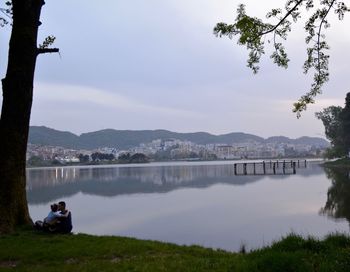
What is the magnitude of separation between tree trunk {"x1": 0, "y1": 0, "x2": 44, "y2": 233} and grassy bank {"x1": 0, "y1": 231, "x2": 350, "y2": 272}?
4.36 feet

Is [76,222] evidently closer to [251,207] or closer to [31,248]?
[251,207]

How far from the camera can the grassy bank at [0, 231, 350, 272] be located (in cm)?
747

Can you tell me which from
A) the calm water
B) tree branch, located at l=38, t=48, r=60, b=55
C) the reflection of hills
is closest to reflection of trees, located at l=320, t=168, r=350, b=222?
the calm water

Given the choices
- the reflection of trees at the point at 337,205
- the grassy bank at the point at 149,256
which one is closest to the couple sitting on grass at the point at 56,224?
the grassy bank at the point at 149,256

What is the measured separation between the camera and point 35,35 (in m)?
13.3

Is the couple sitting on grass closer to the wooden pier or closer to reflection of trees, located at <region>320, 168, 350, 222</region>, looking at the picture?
reflection of trees, located at <region>320, 168, 350, 222</region>

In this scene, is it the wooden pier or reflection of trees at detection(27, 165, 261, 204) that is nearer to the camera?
reflection of trees at detection(27, 165, 261, 204)

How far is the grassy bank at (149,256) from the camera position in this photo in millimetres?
7473

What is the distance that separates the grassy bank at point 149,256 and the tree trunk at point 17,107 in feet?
4.36

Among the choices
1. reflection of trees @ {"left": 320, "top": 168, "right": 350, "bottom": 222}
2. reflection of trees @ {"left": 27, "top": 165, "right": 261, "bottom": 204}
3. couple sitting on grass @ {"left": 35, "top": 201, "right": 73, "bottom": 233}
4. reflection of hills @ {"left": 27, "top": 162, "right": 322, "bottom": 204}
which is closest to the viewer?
couple sitting on grass @ {"left": 35, "top": 201, "right": 73, "bottom": 233}

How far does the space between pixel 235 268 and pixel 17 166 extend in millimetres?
7852

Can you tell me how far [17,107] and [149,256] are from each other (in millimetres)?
6203

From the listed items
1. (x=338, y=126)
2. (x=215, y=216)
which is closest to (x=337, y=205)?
(x=215, y=216)

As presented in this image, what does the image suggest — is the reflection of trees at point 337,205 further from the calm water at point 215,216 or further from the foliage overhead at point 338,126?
the foliage overhead at point 338,126
